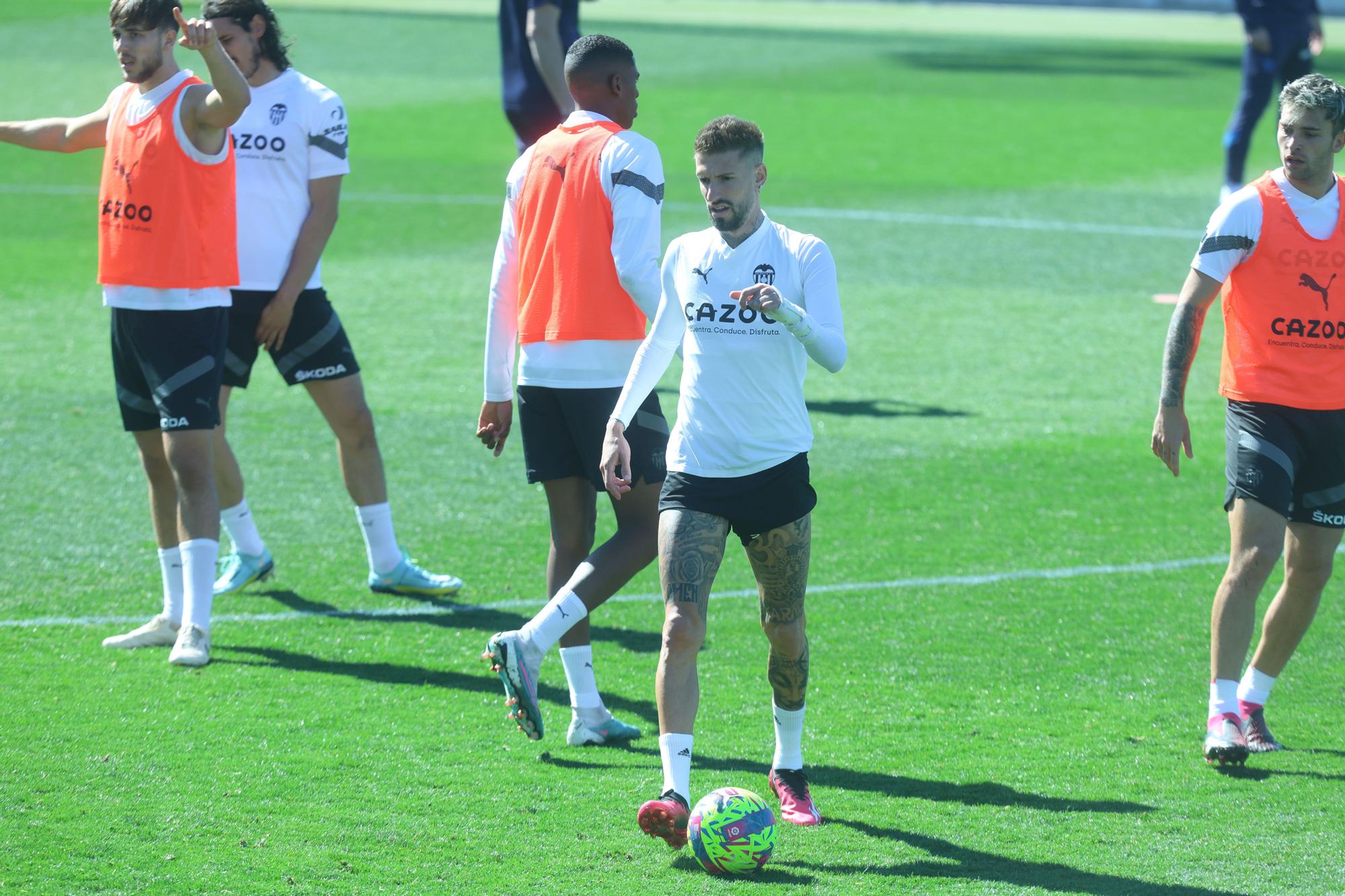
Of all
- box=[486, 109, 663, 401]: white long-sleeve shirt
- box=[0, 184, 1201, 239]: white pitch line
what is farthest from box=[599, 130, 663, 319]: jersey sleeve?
box=[0, 184, 1201, 239]: white pitch line

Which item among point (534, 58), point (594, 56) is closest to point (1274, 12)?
point (534, 58)

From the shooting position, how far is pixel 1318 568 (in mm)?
5621

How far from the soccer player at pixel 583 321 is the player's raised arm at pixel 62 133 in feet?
5.90

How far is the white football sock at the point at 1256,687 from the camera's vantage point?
5.71m

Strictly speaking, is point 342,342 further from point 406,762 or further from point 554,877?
point 554,877

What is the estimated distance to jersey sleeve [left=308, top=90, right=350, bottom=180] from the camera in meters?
Answer: 7.07

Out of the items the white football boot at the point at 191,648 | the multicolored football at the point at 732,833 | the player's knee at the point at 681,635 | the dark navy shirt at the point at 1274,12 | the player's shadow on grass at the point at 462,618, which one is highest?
the dark navy shirt at the point at 1274,12

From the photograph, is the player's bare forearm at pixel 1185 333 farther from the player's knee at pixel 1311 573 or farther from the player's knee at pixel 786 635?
the player's knee at pixel 786 635

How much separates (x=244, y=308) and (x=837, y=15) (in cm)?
4261

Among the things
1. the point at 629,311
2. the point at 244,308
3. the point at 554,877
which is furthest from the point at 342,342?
the point at 554,877

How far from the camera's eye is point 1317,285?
212 inches

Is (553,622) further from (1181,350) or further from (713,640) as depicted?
(1181,350)

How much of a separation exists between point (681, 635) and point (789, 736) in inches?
21.4

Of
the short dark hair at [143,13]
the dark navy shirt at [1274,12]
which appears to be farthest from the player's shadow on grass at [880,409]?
the dark navy shirt at [1274,12]
